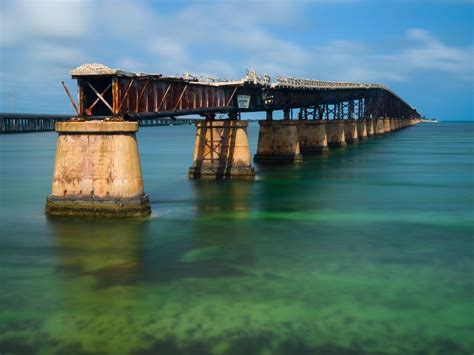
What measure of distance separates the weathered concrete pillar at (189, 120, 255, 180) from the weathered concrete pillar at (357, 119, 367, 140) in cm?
8302

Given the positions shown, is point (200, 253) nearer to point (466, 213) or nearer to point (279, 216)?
point (279, 216)

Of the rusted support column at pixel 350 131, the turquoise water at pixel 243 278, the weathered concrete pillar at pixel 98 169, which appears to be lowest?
the turquoise water at pixel 243 278

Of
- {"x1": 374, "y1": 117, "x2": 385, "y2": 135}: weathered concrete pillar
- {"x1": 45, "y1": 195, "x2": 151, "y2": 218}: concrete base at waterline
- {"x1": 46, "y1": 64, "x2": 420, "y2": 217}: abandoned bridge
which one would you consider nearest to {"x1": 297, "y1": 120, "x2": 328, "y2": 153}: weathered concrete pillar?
{"x1": 46, "y1": 64, "x2": 420, "y2": 217}: abandoned bridge

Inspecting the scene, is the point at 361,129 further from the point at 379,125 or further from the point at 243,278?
the point at 243,278

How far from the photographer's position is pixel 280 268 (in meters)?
21.8

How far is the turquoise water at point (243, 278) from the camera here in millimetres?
15094

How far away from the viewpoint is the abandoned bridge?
93.5ft

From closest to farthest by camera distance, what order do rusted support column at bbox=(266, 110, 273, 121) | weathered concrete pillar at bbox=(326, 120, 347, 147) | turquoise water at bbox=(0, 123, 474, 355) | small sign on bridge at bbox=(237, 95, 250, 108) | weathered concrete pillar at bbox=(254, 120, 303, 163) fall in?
turquoise water at bbox=(0, 123, 474, 355) < small sign on bridge at bbox=(237, 95, 250, 108) < weathered concrete pillar at bbox=(254, 120, 303, 163) < rusted support column at bbox=(266, 110, 273, 121) < weathered concrete pillar at bbox=(326, 120, 347, 147)

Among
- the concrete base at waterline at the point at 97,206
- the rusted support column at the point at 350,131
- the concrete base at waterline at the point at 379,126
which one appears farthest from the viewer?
the concrete base at waterline at the point at 379,126

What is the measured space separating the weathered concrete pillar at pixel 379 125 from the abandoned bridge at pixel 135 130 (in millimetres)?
85998

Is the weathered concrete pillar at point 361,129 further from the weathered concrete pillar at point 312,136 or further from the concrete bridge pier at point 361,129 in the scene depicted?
the weathered concrete pillar at point 312,136

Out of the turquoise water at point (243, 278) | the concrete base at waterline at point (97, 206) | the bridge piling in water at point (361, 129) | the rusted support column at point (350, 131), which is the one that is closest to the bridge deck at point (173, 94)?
the concrete base at waterline at point (97, 206)

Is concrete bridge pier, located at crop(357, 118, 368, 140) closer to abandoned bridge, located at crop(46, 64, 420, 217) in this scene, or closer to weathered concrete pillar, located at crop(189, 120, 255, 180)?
abandoned bridge, located at crop(46, 64, 420, 217)

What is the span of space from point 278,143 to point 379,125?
99446 millimetres
